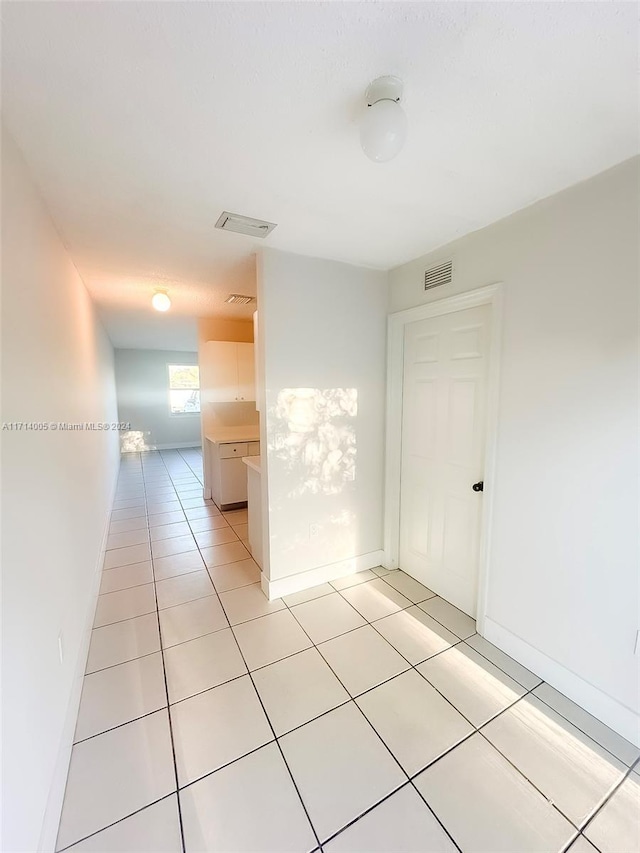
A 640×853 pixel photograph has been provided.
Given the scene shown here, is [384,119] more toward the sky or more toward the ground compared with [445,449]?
more toward the sky

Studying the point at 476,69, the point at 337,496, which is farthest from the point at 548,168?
the point at 337,496

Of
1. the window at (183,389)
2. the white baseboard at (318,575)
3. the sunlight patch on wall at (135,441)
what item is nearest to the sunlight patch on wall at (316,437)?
the white baseboard at (318,575)

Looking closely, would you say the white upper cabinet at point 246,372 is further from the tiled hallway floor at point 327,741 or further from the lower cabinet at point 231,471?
the tiled hallway floor at point 327,741

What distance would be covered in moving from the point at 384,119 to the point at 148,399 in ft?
26.9

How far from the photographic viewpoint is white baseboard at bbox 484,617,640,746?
1.51 meters

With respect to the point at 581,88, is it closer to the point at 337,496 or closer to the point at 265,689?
the point at 337,496

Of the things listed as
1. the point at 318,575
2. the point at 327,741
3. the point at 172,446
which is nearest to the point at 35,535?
the point at 327,741

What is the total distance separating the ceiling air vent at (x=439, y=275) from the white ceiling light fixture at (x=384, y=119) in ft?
4.27

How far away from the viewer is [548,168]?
1448 mm

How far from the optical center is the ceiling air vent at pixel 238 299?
340 cm

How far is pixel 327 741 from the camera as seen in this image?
4.96ft

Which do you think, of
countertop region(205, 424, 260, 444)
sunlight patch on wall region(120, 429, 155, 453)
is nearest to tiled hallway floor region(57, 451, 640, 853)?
countertop region(205, 424, 260, 444)

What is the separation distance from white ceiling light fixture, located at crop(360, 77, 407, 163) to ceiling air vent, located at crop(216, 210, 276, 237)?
97cm

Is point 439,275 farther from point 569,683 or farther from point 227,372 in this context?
point 227,372
